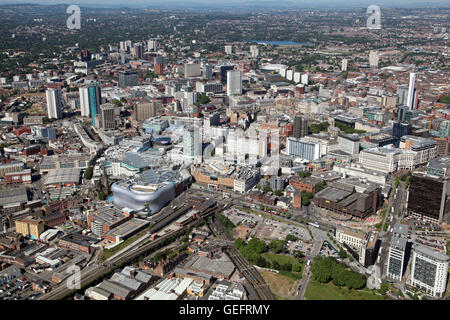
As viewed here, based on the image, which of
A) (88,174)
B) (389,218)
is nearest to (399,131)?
(389,218)

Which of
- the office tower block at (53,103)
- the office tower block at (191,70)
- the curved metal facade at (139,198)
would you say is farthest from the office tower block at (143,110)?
the office tower block at (191,70)

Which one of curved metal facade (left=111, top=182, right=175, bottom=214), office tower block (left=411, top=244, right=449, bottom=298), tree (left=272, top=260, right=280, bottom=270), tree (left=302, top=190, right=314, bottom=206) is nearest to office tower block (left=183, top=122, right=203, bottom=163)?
curved metal facade (left=111, top=182, right=175, bottom=214)

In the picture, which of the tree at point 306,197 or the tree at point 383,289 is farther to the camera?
the tree at point 306,197

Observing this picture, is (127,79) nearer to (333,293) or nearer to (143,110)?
(143,110)

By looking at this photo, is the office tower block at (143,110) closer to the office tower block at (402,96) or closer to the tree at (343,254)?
the office tower block at (402,96)

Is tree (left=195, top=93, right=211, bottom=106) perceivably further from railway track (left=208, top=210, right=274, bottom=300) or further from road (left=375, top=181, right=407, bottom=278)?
railway track (left=208, top=210, right=274, bottom=300)

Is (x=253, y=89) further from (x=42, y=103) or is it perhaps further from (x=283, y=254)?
(x=283, y=254)
